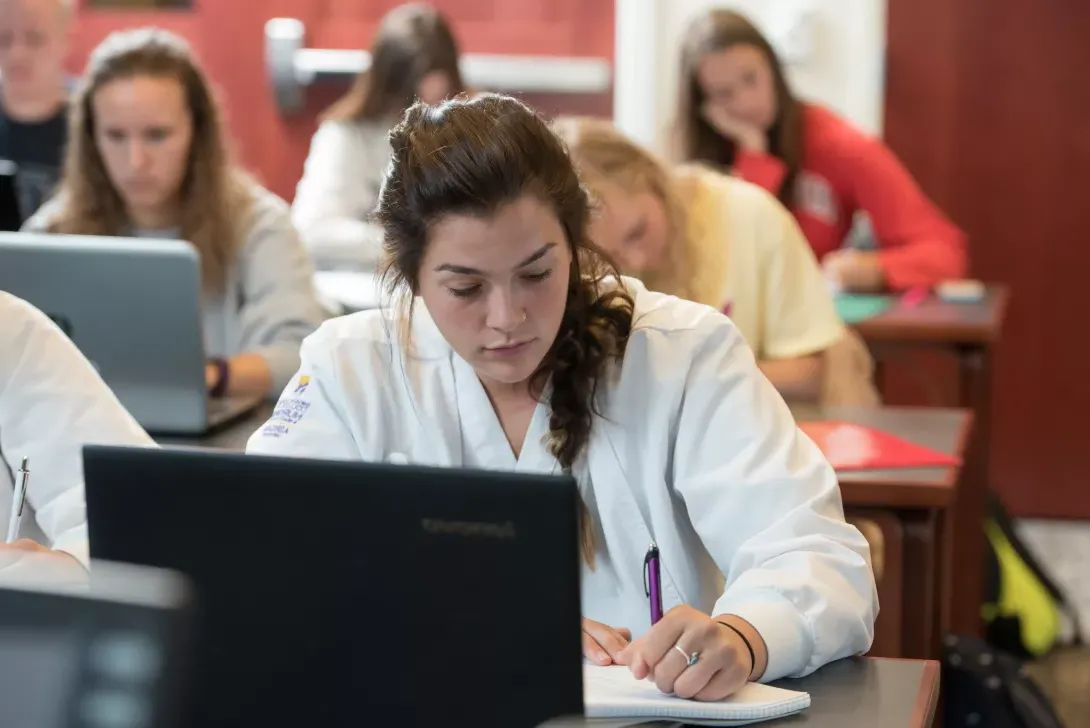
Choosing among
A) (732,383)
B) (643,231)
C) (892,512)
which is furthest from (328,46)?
(732,383)

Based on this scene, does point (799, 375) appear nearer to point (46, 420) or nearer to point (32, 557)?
point (46, 420)

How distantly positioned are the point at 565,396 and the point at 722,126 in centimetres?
197

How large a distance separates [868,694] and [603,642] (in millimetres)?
210

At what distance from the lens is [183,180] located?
8.15ft

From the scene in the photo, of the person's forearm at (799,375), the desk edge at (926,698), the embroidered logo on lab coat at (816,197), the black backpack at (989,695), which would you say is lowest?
the black backpack at (989,695)

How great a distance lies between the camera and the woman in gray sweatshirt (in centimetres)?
242

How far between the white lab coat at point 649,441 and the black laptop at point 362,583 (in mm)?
449

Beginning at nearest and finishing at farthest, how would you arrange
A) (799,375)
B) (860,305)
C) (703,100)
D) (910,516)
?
(910,516) < (799,375) < (860,305) < (703,100)

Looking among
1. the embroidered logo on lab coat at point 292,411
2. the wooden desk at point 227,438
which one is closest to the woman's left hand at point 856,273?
the wooden desk at point 227,438

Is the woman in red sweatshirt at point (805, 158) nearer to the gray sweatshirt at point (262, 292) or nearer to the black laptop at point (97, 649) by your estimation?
the gray sweatshirt at point (262, 292)

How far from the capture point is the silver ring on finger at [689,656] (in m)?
1.08

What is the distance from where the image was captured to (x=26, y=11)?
10.9ft

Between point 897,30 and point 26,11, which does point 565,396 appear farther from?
point 897,30

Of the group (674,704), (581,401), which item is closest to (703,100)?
(581,401)
